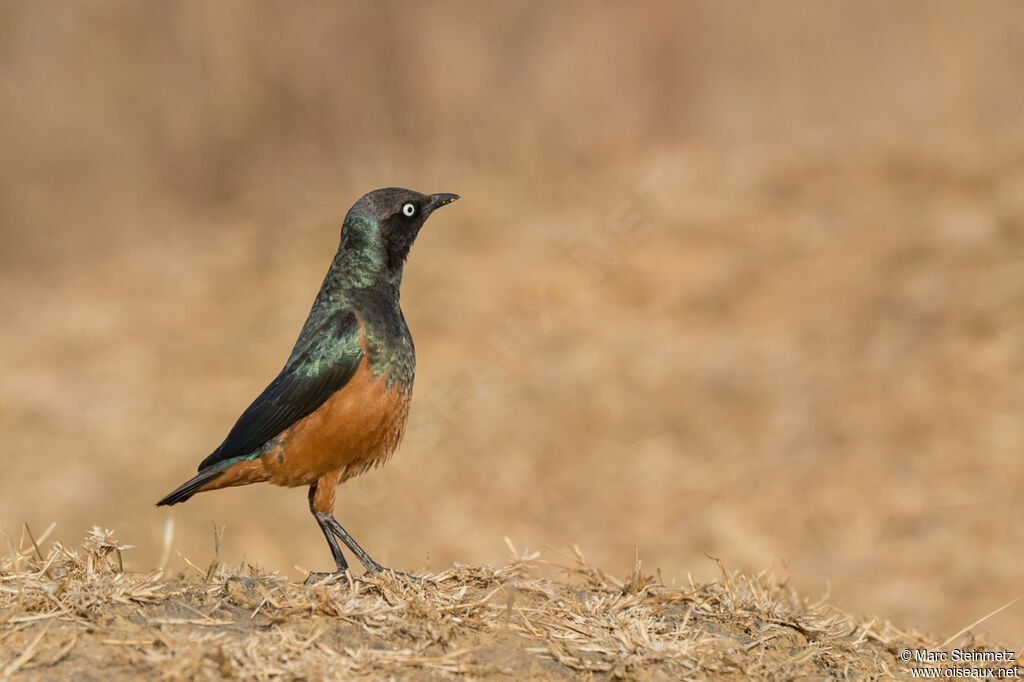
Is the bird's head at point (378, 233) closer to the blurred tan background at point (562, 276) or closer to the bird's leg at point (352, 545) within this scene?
the bird's leg at point (352, 545)

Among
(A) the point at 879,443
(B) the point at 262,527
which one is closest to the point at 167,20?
(B) the point at 262,527

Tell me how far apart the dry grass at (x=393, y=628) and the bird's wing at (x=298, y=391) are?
568mm

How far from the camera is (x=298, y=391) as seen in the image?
453 centimetres

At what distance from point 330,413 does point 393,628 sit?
46.4 inches

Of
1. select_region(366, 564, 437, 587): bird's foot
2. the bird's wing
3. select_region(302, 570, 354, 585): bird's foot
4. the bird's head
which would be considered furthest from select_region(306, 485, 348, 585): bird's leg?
the bird's head

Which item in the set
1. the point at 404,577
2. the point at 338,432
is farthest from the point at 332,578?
the point at 338,432

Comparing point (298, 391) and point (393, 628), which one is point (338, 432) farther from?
point (393, 628)

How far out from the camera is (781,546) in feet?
28.8

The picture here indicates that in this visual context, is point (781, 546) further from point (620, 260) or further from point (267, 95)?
point (267, 95)

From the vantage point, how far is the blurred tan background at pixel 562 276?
362 inches

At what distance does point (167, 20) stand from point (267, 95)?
2.02 m

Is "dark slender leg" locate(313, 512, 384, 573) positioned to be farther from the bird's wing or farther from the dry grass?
the bird's wing

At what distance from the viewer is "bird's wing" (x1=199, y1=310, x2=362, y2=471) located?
4492 millimetres

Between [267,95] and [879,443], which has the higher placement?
[267,95]
